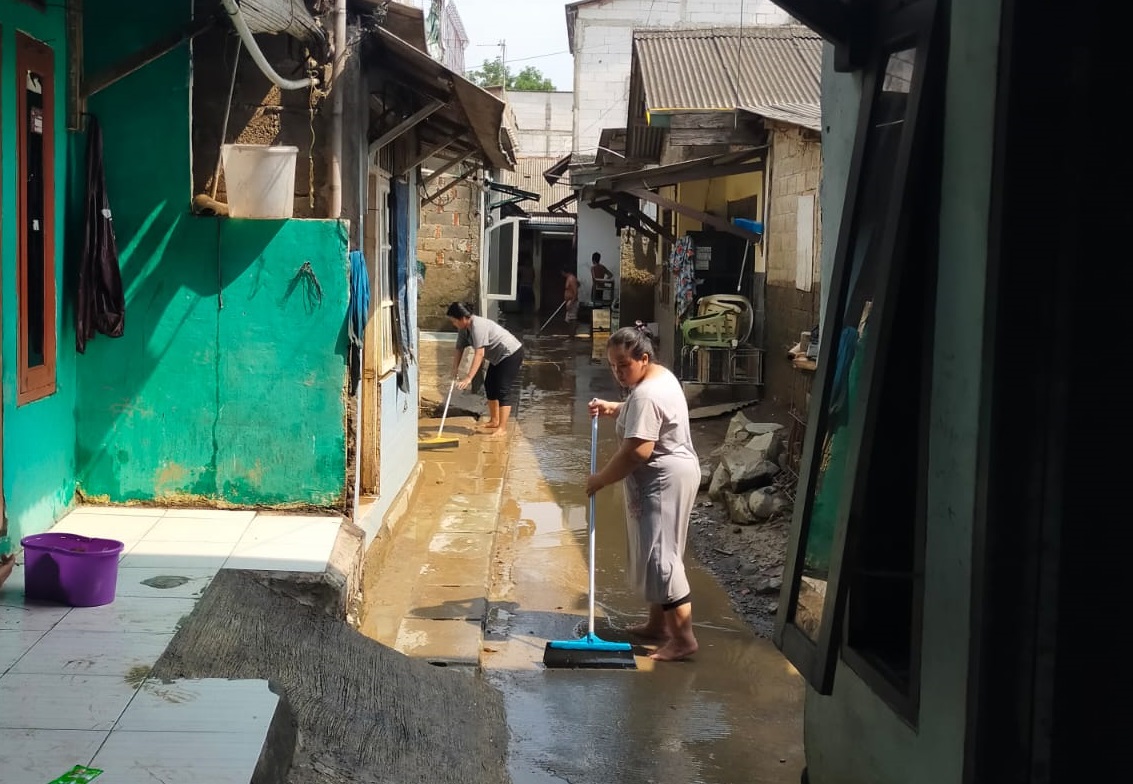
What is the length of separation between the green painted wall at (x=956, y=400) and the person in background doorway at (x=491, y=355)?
924 centimetres

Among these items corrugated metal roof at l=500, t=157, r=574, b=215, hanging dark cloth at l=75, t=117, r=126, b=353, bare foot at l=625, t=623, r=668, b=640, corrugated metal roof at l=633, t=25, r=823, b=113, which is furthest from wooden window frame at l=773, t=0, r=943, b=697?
corrugated metal roof at l=500, t=157, r=574, b=215

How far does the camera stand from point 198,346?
650 cm

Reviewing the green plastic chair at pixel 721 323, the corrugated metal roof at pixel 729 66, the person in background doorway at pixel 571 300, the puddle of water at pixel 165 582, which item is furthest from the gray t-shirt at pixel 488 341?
the person in background doorway at pixel 571 300

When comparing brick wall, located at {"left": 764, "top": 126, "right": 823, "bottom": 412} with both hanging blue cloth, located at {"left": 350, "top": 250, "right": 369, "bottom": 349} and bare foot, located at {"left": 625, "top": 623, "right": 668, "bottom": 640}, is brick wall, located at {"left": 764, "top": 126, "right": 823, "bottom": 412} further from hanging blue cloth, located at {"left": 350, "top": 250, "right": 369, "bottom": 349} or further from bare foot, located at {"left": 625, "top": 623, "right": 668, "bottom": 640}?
hanging blue cloth, located at {"left": 350, "top": 250, "right": 369, "bottom": 349}

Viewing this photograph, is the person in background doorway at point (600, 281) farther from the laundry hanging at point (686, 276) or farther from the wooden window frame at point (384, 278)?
the wooden window frame at point (384, 278)

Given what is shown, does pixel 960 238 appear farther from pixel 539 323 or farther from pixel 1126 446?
pixel 539 323

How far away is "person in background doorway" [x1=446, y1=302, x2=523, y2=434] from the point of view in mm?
12109

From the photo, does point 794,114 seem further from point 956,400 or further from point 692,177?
point 956,400

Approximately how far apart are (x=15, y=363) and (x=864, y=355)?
4.02m

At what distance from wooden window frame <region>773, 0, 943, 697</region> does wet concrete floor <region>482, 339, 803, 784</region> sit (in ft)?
5.36

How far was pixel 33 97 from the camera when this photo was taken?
18.1 feet

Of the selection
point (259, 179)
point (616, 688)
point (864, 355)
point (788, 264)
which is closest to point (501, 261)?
point (788, 264)

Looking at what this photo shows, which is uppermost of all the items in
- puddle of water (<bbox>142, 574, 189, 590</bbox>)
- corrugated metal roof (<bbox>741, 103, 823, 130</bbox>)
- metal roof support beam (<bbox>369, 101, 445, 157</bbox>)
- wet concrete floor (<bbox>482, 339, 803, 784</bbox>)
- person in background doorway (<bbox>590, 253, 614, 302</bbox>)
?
corrugated metal roof (<bbox>741, 103, 823, 130</bbox>)

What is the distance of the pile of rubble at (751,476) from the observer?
884 cm
